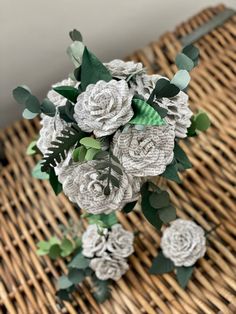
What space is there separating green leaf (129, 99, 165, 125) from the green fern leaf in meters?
0.07

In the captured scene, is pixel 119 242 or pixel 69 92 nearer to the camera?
pixel 69 92

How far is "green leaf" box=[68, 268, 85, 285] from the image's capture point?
867mm

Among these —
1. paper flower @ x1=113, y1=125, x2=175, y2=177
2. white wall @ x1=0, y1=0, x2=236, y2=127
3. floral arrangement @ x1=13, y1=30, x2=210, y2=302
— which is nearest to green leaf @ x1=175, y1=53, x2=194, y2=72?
floral arrangement @ x1=13, y1=30, x2=210, y2=302

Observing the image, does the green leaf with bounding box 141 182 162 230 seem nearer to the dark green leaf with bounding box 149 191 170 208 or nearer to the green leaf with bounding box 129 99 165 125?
the dark green leaf with bounding box 149 191 170 208

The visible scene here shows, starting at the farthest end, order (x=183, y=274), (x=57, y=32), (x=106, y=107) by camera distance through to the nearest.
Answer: (x=57, y=32)
(x=183, y=274)
(x=106, y=107)

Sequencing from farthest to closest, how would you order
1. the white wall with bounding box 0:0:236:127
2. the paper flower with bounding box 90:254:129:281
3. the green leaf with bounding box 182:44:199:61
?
the white wall with bounding box 0:0:236:127, the paper flower with bounding box 90:254:129:281, the green leaf with bounding box 182:44:199:61

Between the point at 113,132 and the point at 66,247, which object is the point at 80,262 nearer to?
the point at 66,247

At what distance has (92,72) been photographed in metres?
0.71

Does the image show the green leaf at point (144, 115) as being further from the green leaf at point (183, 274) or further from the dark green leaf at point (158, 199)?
the green leaf at point (183, 274)

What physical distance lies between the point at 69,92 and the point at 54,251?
1.01 feet

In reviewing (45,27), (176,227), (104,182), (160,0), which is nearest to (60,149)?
(104,182)

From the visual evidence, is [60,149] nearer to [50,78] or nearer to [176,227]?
[176,227]

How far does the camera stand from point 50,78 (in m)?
1.17

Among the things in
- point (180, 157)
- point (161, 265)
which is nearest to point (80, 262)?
point (161, 265)
